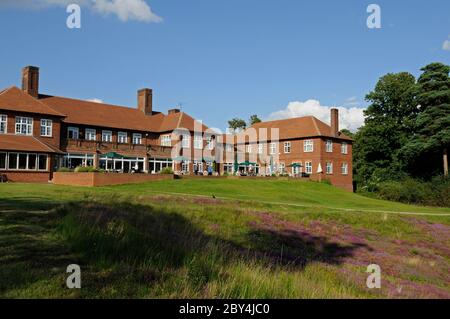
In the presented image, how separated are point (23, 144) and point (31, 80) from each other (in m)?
10.8

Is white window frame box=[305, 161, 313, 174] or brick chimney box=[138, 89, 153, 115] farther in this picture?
white window frame box=[305, 161, 313, 174]

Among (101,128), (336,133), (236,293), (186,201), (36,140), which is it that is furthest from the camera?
(336,133)

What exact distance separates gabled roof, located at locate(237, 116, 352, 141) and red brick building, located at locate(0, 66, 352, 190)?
0.15 meters

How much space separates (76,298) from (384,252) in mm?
14597

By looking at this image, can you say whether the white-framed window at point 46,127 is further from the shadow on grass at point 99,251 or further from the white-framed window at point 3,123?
the shadow on grass at point 99,251

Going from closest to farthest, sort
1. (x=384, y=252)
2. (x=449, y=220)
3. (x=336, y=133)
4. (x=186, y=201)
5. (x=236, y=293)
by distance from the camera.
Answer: (x=236, y=293) < (x=384, y=252) < (x=186, y=201) < (x=449, y=220) < (x=336, y=133)

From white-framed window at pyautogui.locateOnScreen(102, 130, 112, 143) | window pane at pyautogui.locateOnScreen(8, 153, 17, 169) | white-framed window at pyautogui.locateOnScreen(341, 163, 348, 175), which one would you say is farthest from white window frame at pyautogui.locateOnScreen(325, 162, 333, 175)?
window pane at pyautogui.locateOnScreen(8, 153, 17, 169)

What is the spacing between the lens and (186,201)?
24266 millimetres

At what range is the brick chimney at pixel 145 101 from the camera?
6228cm

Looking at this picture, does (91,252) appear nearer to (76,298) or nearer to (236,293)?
(76,298)

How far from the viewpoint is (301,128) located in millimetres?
67250

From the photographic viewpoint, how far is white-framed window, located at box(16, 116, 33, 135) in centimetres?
4312

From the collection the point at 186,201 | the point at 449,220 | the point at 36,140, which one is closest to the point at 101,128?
the point at 36,140

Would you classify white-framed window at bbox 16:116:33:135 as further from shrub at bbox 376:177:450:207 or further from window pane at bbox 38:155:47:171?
shrub at bbox 376:177:450:207
